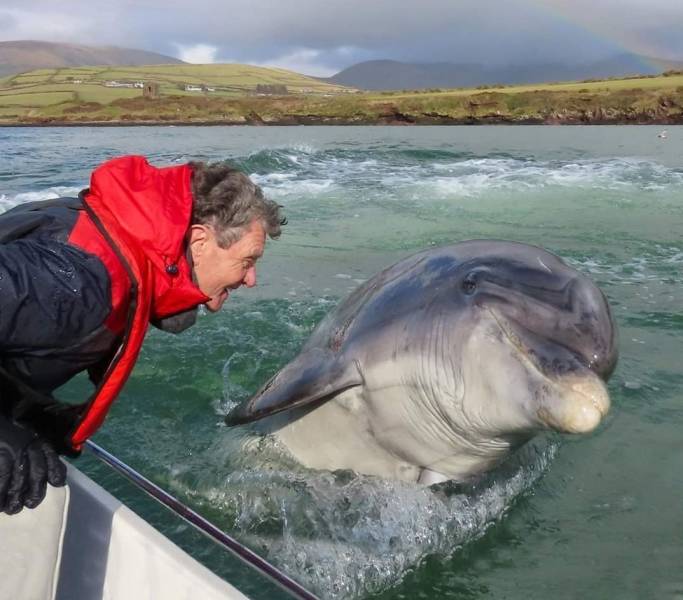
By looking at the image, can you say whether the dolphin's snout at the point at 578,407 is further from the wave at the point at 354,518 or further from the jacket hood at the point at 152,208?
the jacket hood at the point at 152,208

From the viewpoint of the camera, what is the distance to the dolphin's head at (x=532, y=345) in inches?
113

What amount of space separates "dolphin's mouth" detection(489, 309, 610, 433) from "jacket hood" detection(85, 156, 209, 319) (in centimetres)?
142

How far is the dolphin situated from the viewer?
3014mm

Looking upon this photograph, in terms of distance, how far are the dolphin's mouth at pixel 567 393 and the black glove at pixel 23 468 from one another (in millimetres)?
1790

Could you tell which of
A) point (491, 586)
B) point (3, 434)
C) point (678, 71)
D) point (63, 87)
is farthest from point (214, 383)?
point (63, 87)

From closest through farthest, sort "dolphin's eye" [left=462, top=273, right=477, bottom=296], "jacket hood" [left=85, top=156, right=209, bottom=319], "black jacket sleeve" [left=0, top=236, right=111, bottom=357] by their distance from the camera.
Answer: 1. "black jacket sleeve" [left=0, top=236, right=111, bottom=357]
2. "jacket hood" [left=85, top=156, right=209, bottom=319]
3. "dolphin's eye" [left=462, top=273, right=477, bottom=296]

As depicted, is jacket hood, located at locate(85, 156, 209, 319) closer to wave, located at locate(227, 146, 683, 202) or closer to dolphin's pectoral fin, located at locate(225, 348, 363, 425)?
dolphin's pectoral fin, located at locate(225, 348, 363, 425)

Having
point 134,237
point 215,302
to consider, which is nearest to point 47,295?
point 134,237

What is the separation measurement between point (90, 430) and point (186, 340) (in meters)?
4.31

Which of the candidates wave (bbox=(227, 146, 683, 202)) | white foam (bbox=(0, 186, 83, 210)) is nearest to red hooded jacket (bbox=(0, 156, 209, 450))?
white foam (bbox=(0, 186, 83, 210))

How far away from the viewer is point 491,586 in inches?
144

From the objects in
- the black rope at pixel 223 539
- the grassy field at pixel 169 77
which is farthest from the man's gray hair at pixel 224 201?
the grassy field at pixel 169 77

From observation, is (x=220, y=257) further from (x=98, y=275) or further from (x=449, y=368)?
(x=449, y=368)

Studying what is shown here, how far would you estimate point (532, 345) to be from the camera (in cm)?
303
